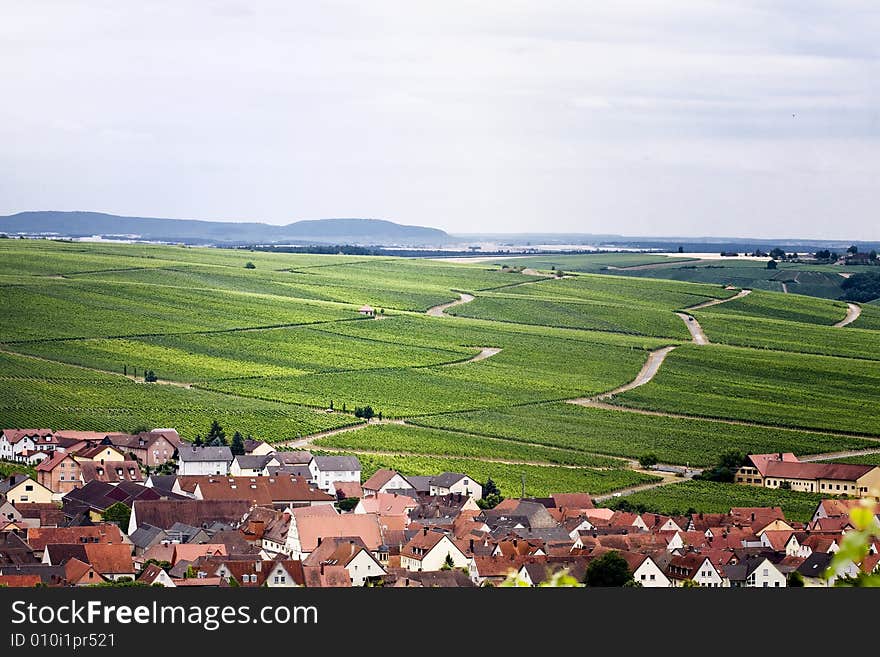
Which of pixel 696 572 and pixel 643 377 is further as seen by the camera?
pixel 643 377

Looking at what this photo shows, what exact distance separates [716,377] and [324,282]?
53792 millimetres

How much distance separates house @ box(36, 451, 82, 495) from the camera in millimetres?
62094

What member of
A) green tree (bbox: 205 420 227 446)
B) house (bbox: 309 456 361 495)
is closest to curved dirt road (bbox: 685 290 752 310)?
green tree (bbox: 205 420 227 446)

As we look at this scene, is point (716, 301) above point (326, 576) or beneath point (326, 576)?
above

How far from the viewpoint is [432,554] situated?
149 feet

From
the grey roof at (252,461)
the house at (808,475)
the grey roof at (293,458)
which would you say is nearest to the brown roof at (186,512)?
the grey roof at (293,458)

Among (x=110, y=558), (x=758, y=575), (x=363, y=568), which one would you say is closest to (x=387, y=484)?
(x=363, y=568)

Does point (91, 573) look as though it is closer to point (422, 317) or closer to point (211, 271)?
point (422, 317)

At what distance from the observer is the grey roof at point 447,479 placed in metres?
62.8

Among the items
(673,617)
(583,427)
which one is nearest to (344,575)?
(673,617)

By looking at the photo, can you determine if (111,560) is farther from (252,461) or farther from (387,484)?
(252,461)

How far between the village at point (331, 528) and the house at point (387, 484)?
0.10 m

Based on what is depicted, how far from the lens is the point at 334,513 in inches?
2002

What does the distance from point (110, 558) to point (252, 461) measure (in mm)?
23082
